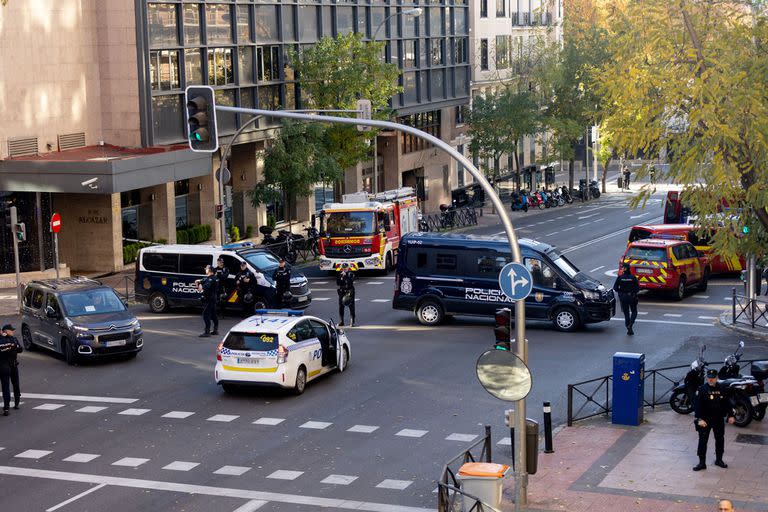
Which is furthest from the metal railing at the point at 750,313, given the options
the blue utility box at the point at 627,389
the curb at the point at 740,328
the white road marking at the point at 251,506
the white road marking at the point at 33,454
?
the white road marking at the point at 33,454

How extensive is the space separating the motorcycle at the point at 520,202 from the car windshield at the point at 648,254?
34.0m

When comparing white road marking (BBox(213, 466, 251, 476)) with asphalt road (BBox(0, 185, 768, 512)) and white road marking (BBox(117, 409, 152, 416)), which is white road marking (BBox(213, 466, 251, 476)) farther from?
white road marking (BBox(117, 409, 152, 416))

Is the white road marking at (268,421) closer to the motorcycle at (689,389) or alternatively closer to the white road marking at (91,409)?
the white road marking at (91,409)

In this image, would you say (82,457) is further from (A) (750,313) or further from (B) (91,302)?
(A) (750,313)

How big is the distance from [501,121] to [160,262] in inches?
1523

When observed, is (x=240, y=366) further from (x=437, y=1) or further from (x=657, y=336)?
(x=437, y=1)

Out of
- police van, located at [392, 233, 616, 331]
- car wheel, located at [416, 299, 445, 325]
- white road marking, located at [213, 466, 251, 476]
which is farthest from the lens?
car wheel, located at [416, 299, 445, 325]

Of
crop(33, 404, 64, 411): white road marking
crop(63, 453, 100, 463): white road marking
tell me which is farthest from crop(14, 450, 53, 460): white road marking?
crop(33, 404, 64, 411): white road marking

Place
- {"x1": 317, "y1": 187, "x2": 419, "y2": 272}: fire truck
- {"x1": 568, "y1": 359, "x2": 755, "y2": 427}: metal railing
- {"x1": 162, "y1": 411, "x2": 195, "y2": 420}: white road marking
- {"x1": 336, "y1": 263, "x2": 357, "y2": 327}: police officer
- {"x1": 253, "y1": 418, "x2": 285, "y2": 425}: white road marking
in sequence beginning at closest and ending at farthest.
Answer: {"x1": 568, "y1": 359, "x2": 755, "y2": 427}: metal railing
{"x1": 253, "y1": 418, "x2": 285, "y2": 425}: white road marking
{"x1": 162, "y1": 411, "x2": 195, "y2": 420}: white road marking
{"x1": 336, "y1": 263, "x2": 357, "y2": 327}: police officer
{"x1": 317, "y1": 187, "x2": 419, "y2": 272}: fire truck

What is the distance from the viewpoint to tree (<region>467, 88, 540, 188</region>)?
6838cm

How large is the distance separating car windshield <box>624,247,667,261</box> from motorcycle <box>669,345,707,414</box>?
13.5m

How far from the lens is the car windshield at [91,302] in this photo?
2627 centimetres

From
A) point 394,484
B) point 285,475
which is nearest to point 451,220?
point 285,475

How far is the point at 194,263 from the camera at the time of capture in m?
32.7
